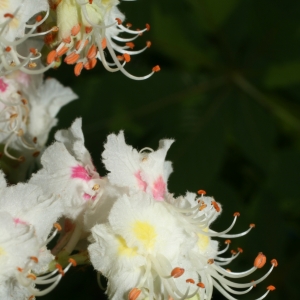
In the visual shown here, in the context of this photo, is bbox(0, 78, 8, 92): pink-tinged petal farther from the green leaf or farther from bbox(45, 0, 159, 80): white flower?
the green leaf

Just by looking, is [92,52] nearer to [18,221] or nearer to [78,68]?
[78,68]

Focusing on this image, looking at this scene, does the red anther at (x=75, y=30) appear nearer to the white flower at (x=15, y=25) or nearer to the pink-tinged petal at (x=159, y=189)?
the white flower at (x=15, y=25)

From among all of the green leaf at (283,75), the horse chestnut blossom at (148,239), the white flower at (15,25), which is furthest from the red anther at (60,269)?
the green leaf at (283,75)

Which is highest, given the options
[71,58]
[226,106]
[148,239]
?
[71,58]

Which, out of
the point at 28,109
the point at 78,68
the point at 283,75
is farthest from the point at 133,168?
the point at 283,75

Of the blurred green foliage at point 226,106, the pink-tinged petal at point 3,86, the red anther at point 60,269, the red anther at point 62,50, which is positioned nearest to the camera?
the red anther at point 60,269

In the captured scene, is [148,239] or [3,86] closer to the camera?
[148,239]

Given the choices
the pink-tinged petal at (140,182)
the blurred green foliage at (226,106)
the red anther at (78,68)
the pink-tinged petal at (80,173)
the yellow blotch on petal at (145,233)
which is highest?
the red anther at (78,68)
